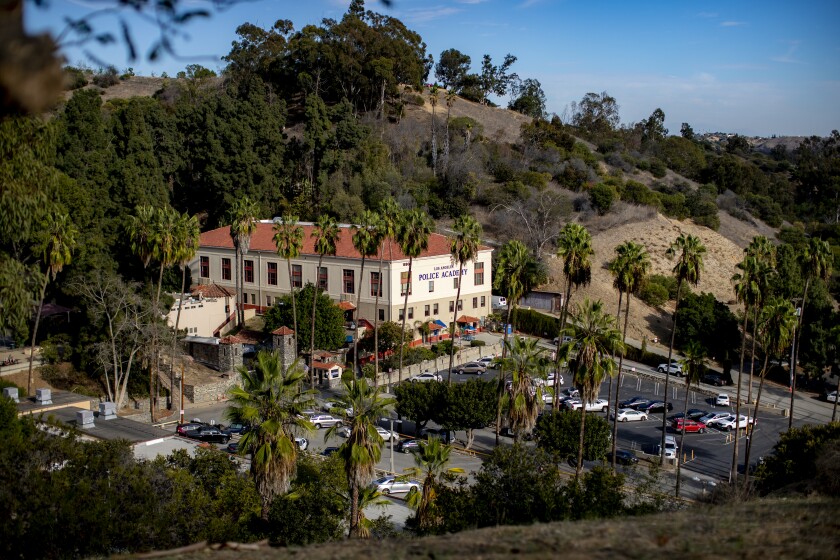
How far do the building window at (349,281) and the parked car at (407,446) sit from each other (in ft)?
71.2

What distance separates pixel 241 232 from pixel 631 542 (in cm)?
5398

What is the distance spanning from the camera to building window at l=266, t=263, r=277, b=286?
66.1m

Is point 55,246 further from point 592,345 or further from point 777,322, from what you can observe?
point 777,322

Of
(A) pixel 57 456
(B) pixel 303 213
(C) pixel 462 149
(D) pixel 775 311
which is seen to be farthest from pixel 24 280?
(C) pixel 462 149

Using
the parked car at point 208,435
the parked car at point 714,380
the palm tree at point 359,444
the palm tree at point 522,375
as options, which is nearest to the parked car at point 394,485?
the palm tree at point 522,375

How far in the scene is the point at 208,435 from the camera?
1609 inches

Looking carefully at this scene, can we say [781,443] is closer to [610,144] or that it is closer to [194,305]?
[194,305]

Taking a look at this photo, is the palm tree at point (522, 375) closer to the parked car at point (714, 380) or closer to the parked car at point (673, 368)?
the parked car at point (673, 368)

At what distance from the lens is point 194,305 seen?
60.6 m

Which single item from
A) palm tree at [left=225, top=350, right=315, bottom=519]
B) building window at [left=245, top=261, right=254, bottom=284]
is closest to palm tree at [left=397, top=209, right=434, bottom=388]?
building window at [left=245, top=261, right=254, bottom=284]

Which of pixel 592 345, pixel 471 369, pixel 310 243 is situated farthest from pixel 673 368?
pixel 592 345

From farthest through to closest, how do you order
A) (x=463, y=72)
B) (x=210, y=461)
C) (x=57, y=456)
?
(x=463, y=72) → (x=210, y=461) → (x=57, y=456)

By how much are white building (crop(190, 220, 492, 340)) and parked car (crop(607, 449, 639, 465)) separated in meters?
21.4

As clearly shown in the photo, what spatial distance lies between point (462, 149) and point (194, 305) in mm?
48528
